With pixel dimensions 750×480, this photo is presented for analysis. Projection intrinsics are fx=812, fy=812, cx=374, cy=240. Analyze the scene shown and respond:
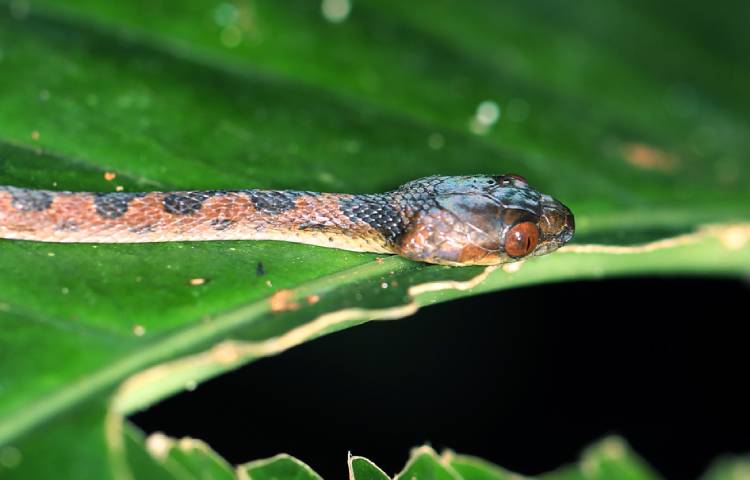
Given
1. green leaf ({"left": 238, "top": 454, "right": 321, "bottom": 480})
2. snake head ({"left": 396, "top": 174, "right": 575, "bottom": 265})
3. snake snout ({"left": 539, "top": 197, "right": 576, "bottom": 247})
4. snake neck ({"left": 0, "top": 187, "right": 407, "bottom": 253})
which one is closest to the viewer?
green leaf ({"left": 238, "top": 454, "right": 321, "bottom": 480})

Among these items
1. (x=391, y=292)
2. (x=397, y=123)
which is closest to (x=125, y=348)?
(x=391, y=292)

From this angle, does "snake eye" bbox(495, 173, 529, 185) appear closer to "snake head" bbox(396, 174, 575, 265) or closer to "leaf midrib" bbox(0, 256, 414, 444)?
"snake head" bbox(396, 174, 575, 265)

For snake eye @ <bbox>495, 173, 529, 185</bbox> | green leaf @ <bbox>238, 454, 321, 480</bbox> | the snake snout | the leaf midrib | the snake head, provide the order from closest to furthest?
1. the leaf midrib
2. green leaf @ <bbox>238, 454, 321, 480</bbox>
3. the snake head
4. the snake snout
5. snake eye @ <bbox>495, 173, 529, 185</bbox>

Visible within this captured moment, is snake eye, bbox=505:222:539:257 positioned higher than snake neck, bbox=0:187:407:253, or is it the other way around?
snake eye, bbox=505:222:539:257

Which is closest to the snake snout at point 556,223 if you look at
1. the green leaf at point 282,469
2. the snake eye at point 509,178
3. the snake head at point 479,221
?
the snake head at point 479,221

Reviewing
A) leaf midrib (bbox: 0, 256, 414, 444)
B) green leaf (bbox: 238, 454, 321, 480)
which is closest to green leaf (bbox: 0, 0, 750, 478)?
leaf midrib (bbox: 0, 256, 414, 444)

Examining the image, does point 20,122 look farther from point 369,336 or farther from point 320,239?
point 369,336

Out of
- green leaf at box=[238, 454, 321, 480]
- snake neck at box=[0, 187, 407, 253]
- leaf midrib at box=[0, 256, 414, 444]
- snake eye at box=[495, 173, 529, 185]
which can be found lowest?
green leaf at box=[238, 454, 321, 480]

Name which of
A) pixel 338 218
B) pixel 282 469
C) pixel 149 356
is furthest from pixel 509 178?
pixel 149 356
